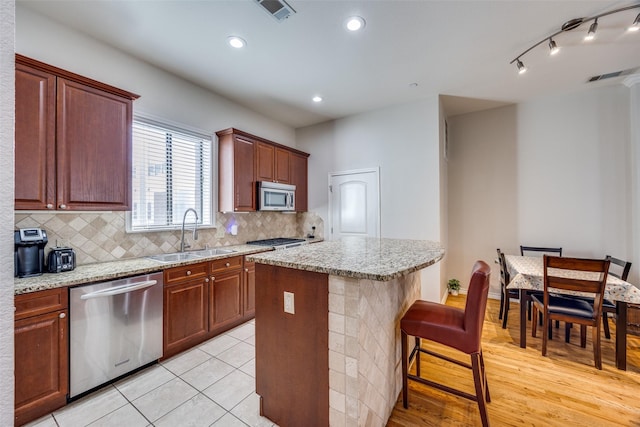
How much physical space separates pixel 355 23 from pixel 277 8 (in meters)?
0.67

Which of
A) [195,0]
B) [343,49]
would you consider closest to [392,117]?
[343,49]

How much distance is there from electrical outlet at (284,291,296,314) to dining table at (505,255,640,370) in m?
2.41

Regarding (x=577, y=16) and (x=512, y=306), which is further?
(x=512, y=306)

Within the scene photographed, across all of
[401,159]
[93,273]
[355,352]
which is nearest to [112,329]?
[93,273]

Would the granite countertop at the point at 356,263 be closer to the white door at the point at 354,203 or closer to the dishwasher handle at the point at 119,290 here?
the dishwasher handle at the point at 119,290

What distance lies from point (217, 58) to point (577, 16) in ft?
10.8

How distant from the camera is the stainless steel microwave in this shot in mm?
3797

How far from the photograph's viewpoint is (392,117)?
13.0ft

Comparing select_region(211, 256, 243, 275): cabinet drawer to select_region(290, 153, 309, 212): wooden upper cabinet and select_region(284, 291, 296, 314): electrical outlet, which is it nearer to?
select_region(284, 291, 296, 314): electrical outlet

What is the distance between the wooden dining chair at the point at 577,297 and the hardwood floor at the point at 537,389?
Answer: 0.56 ft

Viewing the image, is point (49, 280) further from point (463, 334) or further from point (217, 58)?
point (463, 334)

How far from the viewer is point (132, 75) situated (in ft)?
8.89

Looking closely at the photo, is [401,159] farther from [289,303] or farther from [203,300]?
[203,300]

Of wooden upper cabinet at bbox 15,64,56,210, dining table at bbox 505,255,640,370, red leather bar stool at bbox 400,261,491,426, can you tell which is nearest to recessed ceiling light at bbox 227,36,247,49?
wooden upper cabinet at bbox 15,64,56,210
